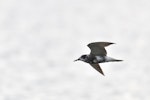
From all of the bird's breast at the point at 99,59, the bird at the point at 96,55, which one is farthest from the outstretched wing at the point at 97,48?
the bird's breast at the point at 99,59

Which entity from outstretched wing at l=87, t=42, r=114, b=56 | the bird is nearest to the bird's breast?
the bird

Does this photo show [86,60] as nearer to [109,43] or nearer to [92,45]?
[92,45]

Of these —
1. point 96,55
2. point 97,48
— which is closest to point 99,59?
point 96,55

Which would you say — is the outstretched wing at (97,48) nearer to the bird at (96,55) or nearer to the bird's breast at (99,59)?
the bird at (96,55)

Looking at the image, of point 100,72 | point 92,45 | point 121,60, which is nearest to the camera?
point 121,60

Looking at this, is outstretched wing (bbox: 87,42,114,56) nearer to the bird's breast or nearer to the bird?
the bird

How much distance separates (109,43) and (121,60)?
269 cm

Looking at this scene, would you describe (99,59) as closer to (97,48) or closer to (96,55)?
(96,55)

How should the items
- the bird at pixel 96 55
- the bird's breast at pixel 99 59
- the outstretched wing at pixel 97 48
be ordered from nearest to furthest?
the bird at pixel 96 55 → the outstretched wing at pixel 97 48 → the bird's breast at pixel 99 59

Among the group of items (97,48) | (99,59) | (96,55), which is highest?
(97,48)

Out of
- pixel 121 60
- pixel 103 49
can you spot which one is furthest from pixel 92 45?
pixel 121 60

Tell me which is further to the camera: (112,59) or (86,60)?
(86,60)

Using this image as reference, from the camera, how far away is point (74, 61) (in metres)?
44.9

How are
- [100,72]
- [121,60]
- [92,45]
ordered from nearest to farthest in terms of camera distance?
Answer: [121,60], [92,45], [100,72]
